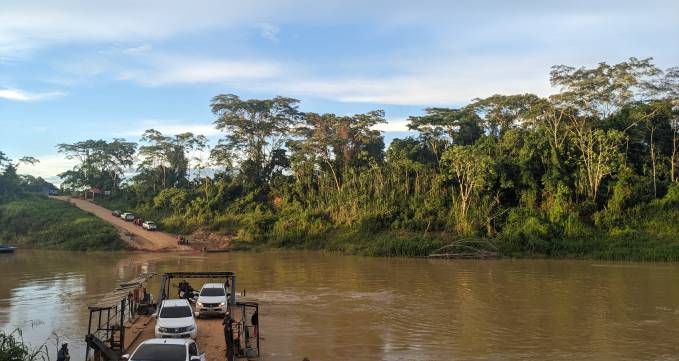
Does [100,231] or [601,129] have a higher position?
[601,129]

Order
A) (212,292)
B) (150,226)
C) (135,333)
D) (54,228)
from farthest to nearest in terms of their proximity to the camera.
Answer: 1. (150,226)
2. (54,228)
3. (212,292)
4. (135,333)

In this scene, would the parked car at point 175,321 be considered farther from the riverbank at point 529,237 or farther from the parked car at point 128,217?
the parked car at point 128,217

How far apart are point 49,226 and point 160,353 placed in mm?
57781

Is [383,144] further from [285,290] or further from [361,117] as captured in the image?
[285,290]

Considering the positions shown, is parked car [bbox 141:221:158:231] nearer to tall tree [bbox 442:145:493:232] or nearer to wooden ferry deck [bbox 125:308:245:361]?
tall tree [bbox 442:145:493:232]

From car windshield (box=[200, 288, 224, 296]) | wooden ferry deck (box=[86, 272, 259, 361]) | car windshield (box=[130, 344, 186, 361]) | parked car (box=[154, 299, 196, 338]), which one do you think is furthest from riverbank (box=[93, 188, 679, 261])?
car windshield (box=[130, 344, 186, 361])

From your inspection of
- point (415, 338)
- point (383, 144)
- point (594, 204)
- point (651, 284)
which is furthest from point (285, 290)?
point (383, 144)

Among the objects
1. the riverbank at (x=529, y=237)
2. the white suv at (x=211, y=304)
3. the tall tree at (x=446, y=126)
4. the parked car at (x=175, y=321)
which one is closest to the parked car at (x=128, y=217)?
the riverbank at (x=529, y=237)

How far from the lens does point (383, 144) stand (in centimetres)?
6906

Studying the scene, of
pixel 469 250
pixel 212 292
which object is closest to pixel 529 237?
pixel 469 250

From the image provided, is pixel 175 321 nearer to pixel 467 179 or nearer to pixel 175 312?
pixel 175 312

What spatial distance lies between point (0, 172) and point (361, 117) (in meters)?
56.2

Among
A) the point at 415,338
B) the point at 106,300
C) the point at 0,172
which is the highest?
the point at 0,172

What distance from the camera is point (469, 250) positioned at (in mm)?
43719
